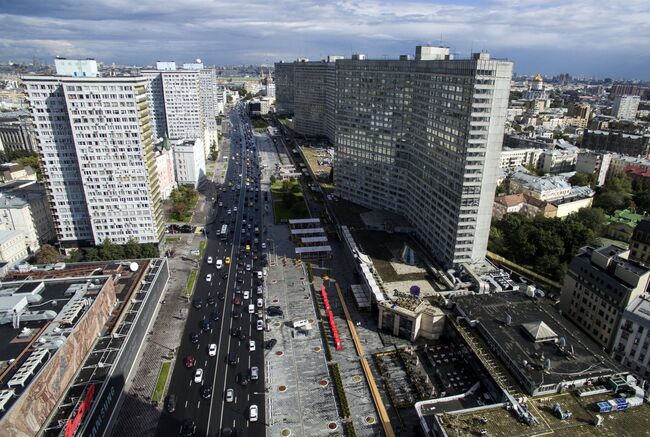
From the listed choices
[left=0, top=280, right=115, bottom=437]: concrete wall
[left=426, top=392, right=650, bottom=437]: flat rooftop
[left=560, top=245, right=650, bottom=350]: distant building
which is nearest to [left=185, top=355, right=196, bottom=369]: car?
[left=0, top=280, right=115, bottom=437]: concrete wall

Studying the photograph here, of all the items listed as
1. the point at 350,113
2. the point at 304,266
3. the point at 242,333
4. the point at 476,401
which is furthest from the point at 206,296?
the point at 350,113

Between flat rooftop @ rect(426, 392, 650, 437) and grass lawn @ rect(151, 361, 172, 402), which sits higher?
flat rooftop @ rect(426, 392, 650, 437)

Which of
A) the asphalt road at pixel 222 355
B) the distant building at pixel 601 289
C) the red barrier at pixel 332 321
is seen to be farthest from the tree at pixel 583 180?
the asphalt road at pixel 222 355

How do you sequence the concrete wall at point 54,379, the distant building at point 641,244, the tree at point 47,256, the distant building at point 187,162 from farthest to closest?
the distant building at point 187,162
the distant building at point 641,244
the tree at point 47,256
the concrete wall at point 54,379

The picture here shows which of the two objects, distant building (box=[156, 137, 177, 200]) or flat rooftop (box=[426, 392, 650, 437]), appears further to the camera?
distant building (box=[156, 137, 177, 200])

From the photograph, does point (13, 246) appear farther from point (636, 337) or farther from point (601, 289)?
point (636, 337)

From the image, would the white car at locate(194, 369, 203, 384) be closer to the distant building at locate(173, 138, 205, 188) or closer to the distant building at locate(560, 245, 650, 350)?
the distant building at locate(560, 245, 650, 350)

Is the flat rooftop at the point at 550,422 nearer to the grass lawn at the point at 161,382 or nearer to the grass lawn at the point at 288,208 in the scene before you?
the grass lawn at the point at 161,382
